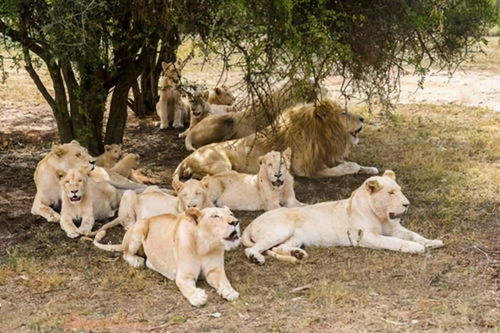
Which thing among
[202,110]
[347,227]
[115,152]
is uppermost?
[202,110]

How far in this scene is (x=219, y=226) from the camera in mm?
6297

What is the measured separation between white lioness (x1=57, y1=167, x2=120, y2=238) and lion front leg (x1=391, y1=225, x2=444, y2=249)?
9.09ft

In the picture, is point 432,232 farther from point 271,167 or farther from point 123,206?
point 123,206

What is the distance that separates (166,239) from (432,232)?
A: 8.41 ft

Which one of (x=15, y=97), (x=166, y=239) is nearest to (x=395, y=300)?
(x=166, y=239)

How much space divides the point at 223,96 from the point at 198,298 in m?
Answer: 7.90

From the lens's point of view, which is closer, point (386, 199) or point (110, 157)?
point (386, 199)

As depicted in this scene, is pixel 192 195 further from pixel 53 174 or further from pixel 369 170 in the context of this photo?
pixel 369 170

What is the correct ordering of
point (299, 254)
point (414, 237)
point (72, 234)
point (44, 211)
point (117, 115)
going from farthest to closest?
1. point (117, 115)
2. point (44, 211)
3. point (72, 234)
4. point (414, 237)
5. point (299, 254)

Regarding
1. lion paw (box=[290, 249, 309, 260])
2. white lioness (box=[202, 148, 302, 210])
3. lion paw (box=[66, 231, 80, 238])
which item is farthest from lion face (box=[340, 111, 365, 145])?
lion paw (box=[66, 231, 80, 238])

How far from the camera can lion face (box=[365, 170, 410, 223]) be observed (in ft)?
23.8

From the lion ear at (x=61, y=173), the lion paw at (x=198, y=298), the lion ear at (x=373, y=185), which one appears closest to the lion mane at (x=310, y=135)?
the lion ear at (x=61, y=173)

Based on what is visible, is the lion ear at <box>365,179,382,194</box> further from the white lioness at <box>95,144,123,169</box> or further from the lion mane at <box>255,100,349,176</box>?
the white lioness at <box>95,144,123,169</box>

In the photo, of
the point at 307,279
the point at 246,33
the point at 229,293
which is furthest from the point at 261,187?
the point at 229,293
